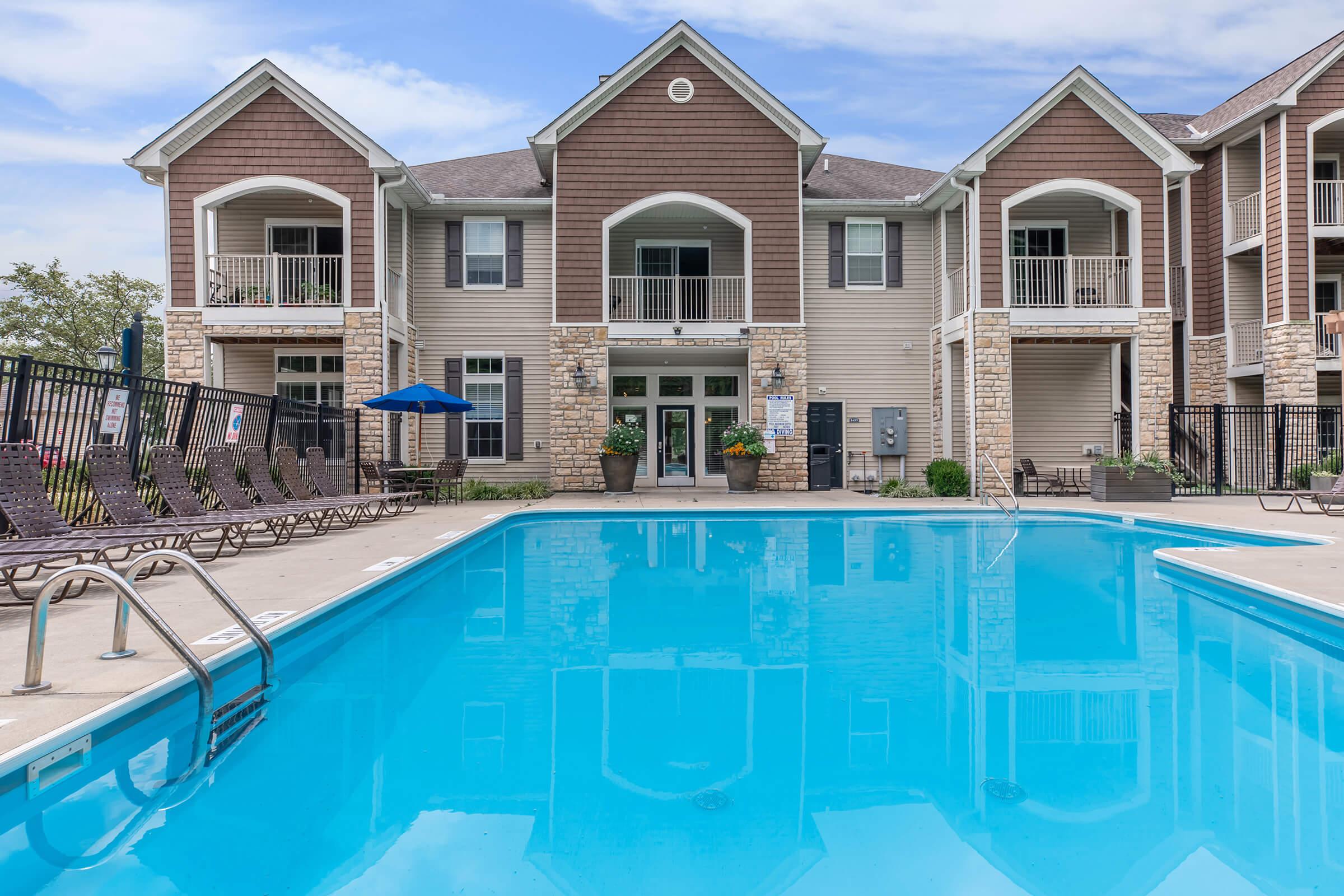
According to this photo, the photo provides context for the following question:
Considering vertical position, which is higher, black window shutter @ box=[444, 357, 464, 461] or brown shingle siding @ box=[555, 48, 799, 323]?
brown shingle siding @ box=[555, 48, 799, 323]

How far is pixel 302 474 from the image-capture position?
42.4 ft

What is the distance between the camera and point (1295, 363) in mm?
15828

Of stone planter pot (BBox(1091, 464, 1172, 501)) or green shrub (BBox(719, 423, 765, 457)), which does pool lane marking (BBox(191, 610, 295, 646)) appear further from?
stone planter pot (BBox(1091, 464, 1172, 501))

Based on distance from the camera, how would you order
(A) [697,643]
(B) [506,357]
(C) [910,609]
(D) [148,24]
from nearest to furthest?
(A) [697,643], (C) [910,609], (D) [148,24], (B) [506,357]

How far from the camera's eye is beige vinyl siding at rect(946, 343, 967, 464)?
16.3 meters

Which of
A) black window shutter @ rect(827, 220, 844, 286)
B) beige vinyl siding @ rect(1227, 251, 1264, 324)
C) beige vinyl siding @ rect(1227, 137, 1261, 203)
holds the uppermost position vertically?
beige vinyl siding @ rect(1227, 137, 1261, 203)

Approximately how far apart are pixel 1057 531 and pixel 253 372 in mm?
15197

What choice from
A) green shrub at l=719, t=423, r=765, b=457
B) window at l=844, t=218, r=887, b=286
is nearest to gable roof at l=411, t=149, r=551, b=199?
green shrub at l=719, t=423, r=765, b=457

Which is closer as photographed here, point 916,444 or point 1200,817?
point 1200,817

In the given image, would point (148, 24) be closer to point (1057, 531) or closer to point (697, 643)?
point (697, 643)

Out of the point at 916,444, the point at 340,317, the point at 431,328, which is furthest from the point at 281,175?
the point at 916,444

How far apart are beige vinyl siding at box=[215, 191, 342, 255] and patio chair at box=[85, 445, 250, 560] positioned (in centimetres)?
1024

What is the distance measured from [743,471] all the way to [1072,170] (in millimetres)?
8350

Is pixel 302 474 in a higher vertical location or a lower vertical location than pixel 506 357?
lower
